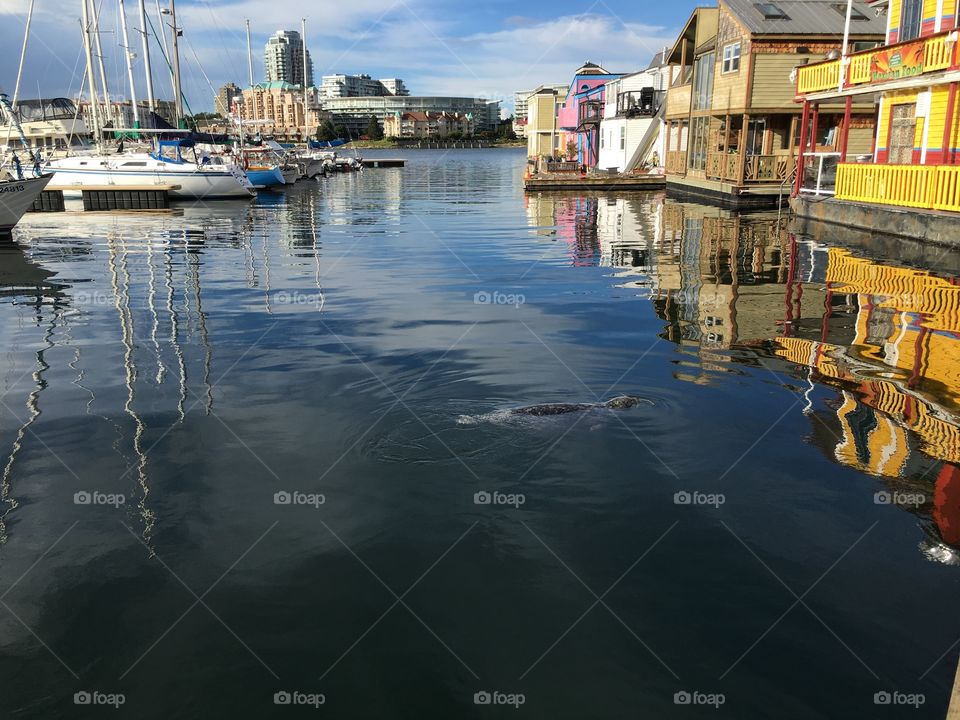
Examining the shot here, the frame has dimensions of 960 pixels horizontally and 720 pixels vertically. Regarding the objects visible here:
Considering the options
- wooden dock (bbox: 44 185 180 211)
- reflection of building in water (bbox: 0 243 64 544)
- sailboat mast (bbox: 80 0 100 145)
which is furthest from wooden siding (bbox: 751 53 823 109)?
sailboat mast (bbox: 80 0 100 145)

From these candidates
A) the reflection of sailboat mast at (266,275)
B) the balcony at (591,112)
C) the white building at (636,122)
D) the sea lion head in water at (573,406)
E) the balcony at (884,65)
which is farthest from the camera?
the balcony at (591,112)

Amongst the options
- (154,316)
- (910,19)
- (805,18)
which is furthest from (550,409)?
(805,18)

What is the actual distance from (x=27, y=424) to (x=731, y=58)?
3745cm

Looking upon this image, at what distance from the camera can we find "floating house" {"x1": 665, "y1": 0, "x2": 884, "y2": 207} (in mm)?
35875

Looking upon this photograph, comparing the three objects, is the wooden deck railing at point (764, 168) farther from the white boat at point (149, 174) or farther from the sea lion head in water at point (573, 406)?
the sea lion head in water at point (573, 406)

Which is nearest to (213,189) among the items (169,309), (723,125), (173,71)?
(173,71)

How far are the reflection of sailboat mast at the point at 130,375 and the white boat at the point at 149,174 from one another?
2505cm

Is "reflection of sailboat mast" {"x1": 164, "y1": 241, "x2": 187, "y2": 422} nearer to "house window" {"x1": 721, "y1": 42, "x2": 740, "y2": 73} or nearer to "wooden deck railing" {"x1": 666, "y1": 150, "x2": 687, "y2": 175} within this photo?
"house window" {"x1": 721, "y1": 42, "x2": 740, "y2": 73}

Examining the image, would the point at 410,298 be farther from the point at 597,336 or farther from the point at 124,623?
the point at 124,623

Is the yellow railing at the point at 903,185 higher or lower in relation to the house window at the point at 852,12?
lower

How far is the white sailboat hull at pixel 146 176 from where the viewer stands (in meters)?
42.5

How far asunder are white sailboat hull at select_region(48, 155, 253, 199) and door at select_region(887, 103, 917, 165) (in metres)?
33.6

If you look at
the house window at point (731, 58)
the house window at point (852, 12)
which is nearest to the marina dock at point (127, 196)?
the house window at point (731, 58)

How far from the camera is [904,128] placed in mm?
26688
